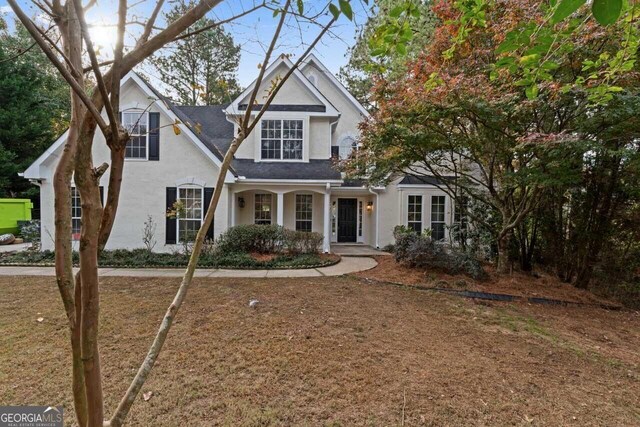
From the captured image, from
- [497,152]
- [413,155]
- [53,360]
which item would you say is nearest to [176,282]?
[53,360]

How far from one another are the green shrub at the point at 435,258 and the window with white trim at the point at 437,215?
456 centimetres

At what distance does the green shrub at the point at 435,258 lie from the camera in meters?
8.09

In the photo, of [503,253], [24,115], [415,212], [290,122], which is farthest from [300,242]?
[24,115]

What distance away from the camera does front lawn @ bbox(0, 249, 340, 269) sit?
8.74m

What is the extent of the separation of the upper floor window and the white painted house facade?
41 millimetres

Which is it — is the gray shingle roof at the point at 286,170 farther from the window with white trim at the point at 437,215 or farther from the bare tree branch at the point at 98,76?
the bare tree branch at the point at 98,76

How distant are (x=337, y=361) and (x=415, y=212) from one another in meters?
10.8

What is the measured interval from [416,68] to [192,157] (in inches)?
301

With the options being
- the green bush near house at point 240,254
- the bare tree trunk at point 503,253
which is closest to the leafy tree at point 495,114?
the bare tree trunk at point 503,253

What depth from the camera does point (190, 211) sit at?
10.4 meters

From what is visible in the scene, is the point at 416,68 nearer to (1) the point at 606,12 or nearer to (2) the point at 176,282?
(1) the point at 606,12

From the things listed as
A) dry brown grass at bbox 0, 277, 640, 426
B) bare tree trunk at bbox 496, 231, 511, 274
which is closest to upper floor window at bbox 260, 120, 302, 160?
dry brown grass at bbox 0, 277, 640, 426

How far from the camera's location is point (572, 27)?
6.97ft

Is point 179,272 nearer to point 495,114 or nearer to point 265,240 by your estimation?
point 265,240
